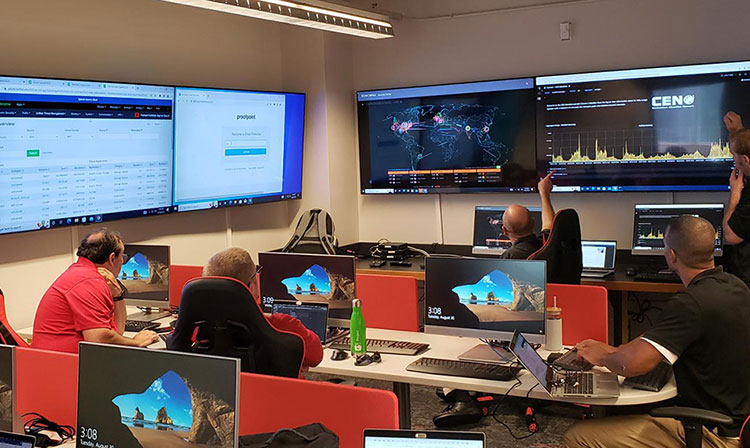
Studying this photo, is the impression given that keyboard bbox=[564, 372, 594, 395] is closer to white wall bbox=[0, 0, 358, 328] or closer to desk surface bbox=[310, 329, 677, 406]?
desk surface bbox=[310, 329, 677, 406]

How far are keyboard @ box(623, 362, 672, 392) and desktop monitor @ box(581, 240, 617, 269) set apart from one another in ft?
7.77

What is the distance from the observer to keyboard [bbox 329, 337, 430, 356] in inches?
152

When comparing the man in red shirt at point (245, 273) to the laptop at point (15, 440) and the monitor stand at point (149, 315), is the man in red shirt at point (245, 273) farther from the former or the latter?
the monitor stand at point (149, 315)

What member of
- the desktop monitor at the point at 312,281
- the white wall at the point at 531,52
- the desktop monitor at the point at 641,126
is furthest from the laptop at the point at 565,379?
the white wall at the point at 531,52

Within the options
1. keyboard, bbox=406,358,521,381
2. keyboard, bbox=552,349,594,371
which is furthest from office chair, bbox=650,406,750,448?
keyboard, bbox=406,358,521,381

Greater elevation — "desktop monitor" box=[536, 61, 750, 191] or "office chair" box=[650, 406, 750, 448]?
"desktop monitor" box=[536, 61, 750, 191]

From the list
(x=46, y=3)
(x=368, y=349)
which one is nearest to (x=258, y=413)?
(x=368, y=349)

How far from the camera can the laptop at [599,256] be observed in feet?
18.6

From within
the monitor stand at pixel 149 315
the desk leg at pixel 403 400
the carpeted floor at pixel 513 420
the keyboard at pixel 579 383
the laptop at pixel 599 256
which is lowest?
the carpeted floor at pixel 513 420

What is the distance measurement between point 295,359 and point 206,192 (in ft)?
10.3

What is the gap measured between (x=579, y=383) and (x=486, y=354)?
2.17 feet

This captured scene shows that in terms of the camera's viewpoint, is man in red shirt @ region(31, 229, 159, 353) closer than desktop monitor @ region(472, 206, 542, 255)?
Yes

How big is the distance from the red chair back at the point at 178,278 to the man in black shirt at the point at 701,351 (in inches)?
117

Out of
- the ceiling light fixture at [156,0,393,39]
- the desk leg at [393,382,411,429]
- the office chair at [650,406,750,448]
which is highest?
the ceiling light fixture at [156,0,393,39]
